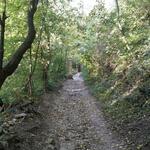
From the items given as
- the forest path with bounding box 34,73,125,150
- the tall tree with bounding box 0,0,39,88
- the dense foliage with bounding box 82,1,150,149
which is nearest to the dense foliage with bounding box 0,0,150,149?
the dense foliage with bounding box 82,1,150,149

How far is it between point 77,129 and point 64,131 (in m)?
0.57

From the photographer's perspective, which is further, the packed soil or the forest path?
the forest path

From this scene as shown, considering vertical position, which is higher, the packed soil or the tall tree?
the tall tree

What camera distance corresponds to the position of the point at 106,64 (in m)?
27.1

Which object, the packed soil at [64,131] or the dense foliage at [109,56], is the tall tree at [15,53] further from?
the packed soil at [64,131]

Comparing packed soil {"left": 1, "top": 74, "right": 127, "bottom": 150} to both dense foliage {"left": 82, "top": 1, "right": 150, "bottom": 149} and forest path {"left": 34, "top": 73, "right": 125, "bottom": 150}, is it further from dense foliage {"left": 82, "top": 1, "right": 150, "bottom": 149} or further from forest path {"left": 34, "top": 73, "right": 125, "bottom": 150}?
dense foliage {"left": 82, "top": 1, "right": 150, "bottom": 149}

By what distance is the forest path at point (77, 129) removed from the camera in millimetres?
11203

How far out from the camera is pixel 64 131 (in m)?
13.4

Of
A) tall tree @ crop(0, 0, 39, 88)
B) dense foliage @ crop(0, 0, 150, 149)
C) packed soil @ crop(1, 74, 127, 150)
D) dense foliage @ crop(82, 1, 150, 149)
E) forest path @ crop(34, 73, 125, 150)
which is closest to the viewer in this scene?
packed soil @ crop(1, 74, 127, 150)

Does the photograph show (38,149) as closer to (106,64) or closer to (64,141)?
(64,141)

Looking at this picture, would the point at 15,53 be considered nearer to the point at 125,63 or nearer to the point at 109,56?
the point at 125,63

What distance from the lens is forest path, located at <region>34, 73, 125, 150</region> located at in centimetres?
1120

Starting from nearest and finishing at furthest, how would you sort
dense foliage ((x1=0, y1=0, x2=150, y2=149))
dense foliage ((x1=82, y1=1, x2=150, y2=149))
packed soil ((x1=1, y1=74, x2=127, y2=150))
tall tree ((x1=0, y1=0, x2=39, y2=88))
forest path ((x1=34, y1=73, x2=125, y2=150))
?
packed soil ((x1=1, y1=74, x2=127, y2=150)) → tall tree ((x1=0, y1=0, x2=39, y2=88)) → forest path ((x1=34, y1=73, x2=125, y2=150)) → dense foliage ((x1=82, y1=1, x2=150, y2=149)) → dense foliage ((x1=0, y1=0, x2=150, y2=149))

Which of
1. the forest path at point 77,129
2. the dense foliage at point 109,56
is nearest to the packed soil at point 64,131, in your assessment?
the forest path at point 77,129
